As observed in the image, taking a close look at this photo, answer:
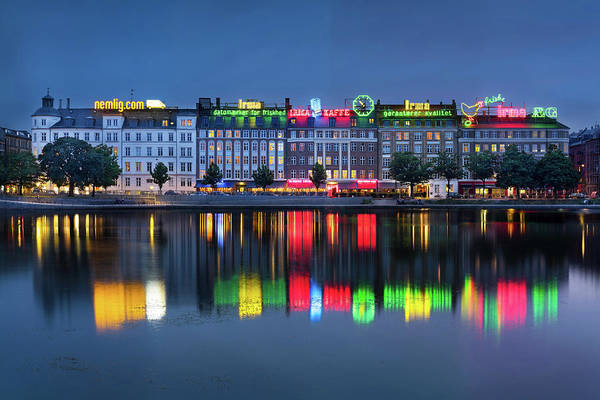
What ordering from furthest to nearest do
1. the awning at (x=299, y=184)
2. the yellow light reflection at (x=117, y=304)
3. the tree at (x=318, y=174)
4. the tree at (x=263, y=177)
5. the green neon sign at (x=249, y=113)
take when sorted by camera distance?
the green neon sign at (x=249, y=113) < the awning at (x=299, y=184) < the tree at (x=318, y=174) < the tree at (x=263, y=177) < the yellow light reflection at (x=117, y=304)

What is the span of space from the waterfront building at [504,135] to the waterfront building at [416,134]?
305cm

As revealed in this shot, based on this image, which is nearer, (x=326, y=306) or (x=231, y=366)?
(x=231, y=366)

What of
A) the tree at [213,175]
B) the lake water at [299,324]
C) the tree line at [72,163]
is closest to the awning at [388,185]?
the tree at [213,175]

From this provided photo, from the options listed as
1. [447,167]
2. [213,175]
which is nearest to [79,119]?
[213,175]

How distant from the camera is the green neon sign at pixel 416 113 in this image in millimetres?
127000

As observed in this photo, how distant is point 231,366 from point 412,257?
19.2m

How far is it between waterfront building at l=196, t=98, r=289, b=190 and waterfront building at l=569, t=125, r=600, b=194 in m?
83.9

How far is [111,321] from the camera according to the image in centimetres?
1633

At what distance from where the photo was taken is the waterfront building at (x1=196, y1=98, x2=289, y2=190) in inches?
4951

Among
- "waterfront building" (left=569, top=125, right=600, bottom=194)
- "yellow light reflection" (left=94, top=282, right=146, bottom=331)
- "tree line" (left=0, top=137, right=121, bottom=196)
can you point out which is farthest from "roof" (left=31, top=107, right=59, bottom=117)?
"waterfront building" (left=569, top=125, right=600, bottom=194)

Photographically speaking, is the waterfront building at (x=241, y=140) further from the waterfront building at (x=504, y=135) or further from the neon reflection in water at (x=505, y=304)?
the neon reflection in water at (x=505, y=304)

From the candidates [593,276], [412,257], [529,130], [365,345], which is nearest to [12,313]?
[365,345]

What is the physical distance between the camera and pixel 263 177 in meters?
116

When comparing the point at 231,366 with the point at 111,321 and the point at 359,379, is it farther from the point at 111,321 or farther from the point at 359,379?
the point at 111,321
